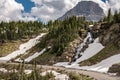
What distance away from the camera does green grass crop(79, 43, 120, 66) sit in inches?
4493

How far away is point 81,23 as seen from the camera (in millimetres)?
186000

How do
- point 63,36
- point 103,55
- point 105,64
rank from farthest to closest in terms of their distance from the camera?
point 63,36 → point 103,55 → point 105,64

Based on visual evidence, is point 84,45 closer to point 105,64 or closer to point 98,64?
point 98,64

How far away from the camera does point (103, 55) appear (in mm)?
116500

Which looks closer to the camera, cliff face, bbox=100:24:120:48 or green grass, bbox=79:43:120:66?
green grass, bbox=79:43:120:66

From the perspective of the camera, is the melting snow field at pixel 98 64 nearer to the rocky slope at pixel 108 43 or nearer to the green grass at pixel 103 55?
the rocky slope at pixel 108 43

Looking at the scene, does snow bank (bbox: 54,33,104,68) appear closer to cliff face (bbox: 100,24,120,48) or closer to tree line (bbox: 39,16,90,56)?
cliff face (bbox: 100,24,120,48)

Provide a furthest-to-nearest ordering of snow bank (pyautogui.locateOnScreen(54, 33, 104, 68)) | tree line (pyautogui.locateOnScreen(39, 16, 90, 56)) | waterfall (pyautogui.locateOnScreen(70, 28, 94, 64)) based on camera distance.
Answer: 1. tree line (pyautogui.locateOnScreen(39, 16, 90, 56))
2. waterfall (pyautogui.locateOnScreen(70, 28, 94, 64))
3. snow bank (pyautogui.locateOnScreen(54, 33, 104, 68))

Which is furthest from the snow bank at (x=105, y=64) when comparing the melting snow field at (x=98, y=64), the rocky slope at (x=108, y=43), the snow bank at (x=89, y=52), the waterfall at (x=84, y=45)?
the waterfall at (x=84, y=45)

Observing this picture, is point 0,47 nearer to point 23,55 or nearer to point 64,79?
point 23,55

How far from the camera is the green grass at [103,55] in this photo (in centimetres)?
11412

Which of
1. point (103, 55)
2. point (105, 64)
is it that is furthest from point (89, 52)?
point (105, 64)

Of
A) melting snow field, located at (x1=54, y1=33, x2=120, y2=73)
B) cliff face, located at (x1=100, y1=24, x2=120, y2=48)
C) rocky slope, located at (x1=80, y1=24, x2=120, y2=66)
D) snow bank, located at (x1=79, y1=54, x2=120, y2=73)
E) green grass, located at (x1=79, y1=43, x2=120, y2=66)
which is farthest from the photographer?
cliff face, located at (x1=100, y1=24, x2=120, y2=48)

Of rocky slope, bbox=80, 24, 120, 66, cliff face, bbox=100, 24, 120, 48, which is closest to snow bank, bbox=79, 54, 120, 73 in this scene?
rocky slope, bbox=80, 24, 120, 66
